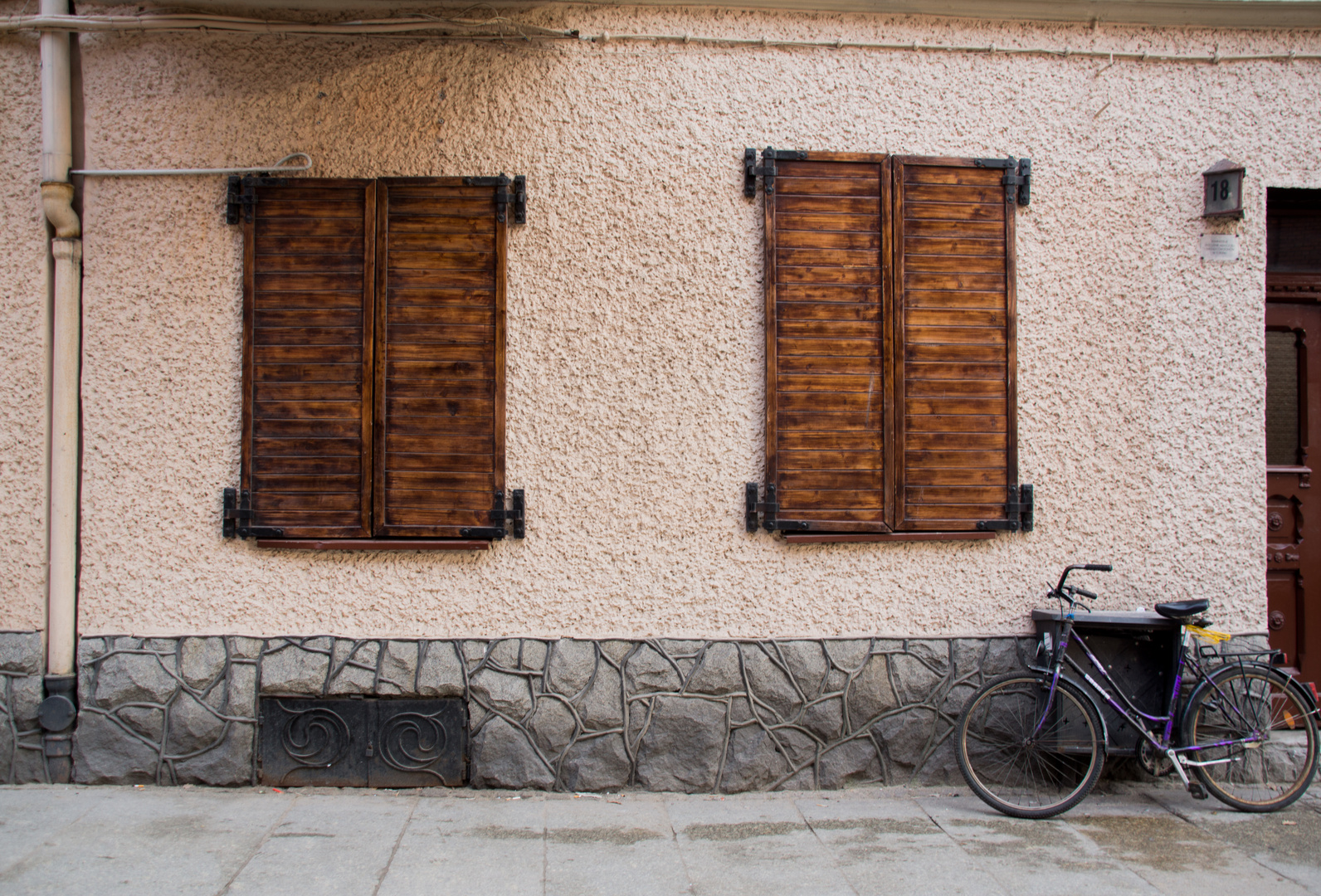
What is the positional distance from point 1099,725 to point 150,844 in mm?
4308

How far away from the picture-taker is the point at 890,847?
12.1ft

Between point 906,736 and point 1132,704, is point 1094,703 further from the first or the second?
point 906,736

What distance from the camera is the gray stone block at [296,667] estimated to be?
424 centimetres

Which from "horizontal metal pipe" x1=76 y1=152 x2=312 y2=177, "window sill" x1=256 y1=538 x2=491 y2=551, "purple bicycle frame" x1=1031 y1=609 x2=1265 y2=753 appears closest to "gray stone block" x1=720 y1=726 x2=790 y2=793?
"purple bicycle frame" x1=1031 y1=609 x2=1265 y2=753

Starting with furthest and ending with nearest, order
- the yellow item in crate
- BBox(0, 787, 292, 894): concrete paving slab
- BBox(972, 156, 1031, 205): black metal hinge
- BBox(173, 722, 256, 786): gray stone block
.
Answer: BBox(972, 156, 1031, 205): black metal hinge < BBox(173, 722, 256, 786): gray stone block < the yellow item in crate < BBox(0, 787, 292, 894): concrete paving slab

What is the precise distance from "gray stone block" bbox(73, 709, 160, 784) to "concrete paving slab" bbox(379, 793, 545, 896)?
4.73 ft

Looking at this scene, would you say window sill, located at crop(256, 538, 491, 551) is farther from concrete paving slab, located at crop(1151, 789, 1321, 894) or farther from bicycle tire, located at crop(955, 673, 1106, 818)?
concrete paving slab, located at crop(1151, 789, 1321, 894)

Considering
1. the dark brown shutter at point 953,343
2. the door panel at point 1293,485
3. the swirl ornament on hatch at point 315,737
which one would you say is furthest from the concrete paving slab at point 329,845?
the door panel at point 1293,485

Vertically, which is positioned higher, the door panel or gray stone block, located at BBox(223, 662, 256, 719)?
the door panel

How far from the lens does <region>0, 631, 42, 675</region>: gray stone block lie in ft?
13.9

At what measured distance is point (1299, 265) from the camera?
4.88m

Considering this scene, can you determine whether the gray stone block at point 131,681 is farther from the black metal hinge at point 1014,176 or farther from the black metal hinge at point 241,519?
the black metal hinge at point 1014,176

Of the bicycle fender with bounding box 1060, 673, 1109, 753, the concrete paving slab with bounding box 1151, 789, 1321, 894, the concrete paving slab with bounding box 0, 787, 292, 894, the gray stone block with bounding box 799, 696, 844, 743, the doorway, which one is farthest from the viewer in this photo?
the doorway

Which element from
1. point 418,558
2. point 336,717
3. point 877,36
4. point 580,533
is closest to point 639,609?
point 580,533
